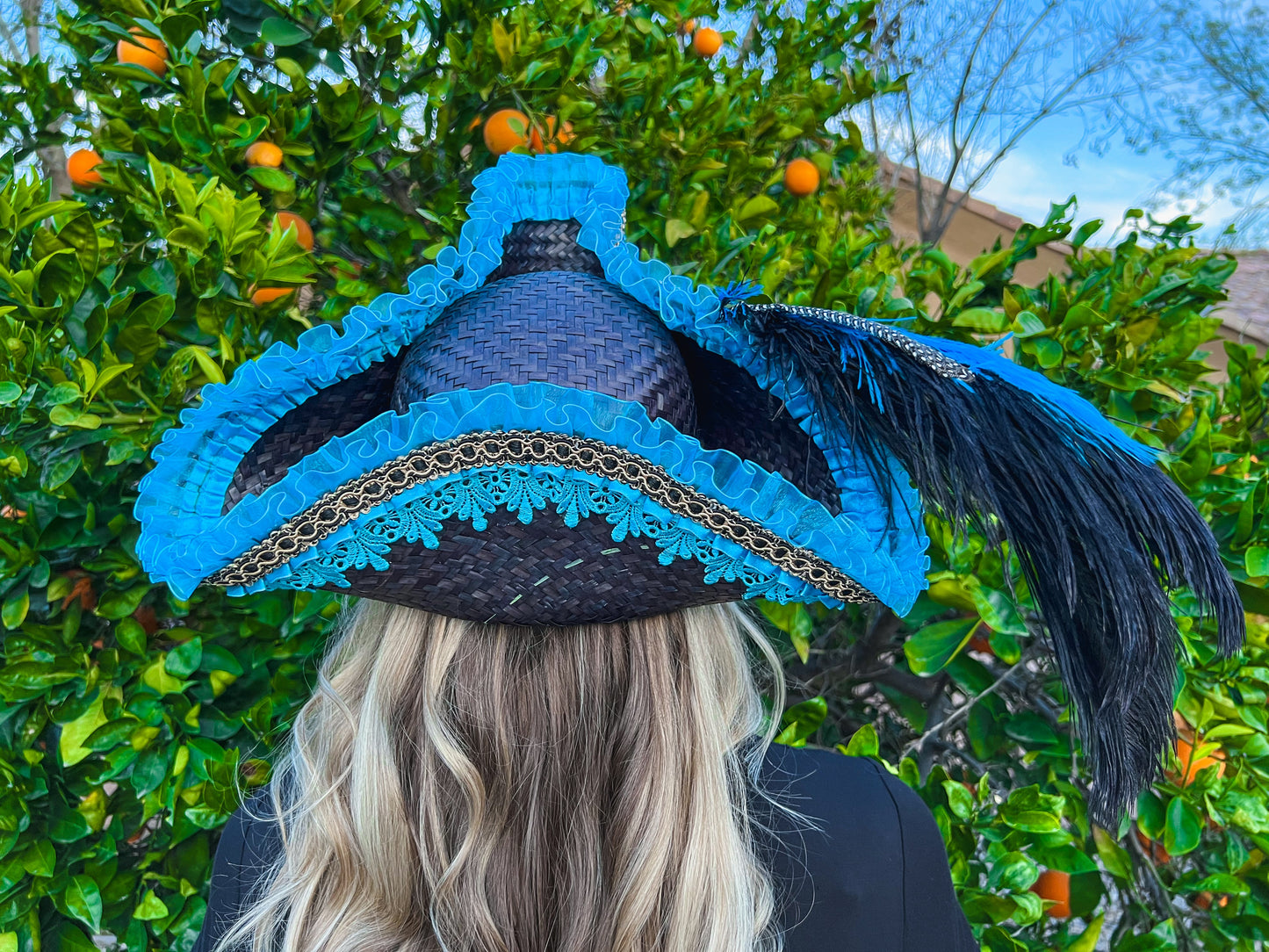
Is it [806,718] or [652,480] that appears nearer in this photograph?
[652,480]

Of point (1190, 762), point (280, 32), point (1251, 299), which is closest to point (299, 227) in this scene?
point (280, 32)

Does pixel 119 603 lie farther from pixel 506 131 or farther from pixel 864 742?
pixel 864 742

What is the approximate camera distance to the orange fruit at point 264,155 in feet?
5.02

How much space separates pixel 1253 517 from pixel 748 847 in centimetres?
108

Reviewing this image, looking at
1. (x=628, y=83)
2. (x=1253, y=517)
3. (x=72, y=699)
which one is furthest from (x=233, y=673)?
(x=1253, y=517)

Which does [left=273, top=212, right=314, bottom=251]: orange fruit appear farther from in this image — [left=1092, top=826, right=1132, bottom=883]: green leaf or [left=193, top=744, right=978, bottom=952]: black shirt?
[left=1092, top=826, right=1132, bottom=883]: green leaf

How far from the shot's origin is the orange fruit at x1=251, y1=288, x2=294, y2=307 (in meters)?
1.44

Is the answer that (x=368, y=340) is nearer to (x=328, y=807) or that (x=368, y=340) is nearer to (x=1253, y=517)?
(x=328, y=807)

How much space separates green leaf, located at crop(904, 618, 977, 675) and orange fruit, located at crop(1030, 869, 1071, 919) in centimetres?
60

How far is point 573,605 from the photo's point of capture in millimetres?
938

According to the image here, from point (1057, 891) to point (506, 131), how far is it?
6.46 ft

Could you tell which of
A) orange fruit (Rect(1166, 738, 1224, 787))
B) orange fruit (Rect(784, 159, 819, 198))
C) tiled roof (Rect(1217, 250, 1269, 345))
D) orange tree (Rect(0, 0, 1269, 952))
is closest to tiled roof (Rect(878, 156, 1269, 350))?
tiled roof (Rect(1217, 250, 1269, 345))

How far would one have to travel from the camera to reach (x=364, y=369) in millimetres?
1010

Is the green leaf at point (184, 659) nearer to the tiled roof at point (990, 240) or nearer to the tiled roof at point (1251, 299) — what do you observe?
the tiled roof at point (990, 240)
